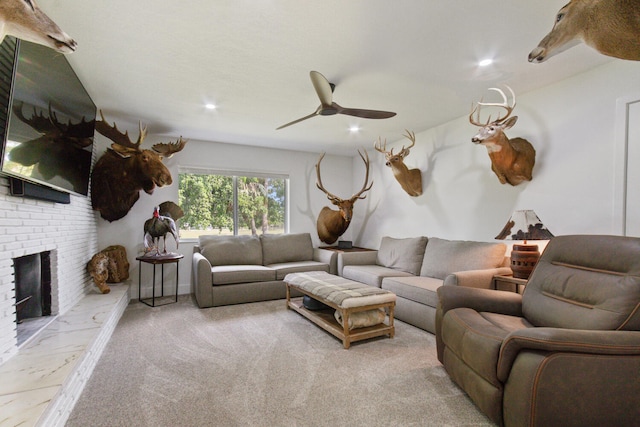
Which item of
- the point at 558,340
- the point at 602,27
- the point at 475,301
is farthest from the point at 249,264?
the point at 602,27

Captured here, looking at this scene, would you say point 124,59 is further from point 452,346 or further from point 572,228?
point 572,228

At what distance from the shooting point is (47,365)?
1.72 meters

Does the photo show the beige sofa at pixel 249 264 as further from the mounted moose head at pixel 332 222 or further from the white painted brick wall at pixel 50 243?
the white painted brick wall at pixel 50 243

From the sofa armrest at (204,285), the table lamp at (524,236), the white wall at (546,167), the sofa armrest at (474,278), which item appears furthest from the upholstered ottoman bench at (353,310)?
the white wall at (546,167)

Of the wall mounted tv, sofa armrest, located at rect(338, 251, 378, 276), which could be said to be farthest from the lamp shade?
the wall mounted tv

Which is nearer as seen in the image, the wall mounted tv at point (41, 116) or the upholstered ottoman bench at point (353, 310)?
the wall mounted tv at point (41, 116)

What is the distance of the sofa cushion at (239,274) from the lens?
3824 millimetres

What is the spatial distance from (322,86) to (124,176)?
3.08m

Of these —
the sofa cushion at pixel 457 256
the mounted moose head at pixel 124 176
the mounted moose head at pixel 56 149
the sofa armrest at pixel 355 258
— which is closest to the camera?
the mounted moose head at pixel 56 149

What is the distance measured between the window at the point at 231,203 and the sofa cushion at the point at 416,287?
2.53 meters

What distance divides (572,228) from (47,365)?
160 inches

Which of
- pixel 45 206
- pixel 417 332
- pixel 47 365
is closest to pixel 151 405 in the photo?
pixel 47 365

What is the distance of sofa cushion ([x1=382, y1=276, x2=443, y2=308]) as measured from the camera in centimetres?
295

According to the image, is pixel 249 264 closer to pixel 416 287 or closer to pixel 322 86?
pixel 416 287
